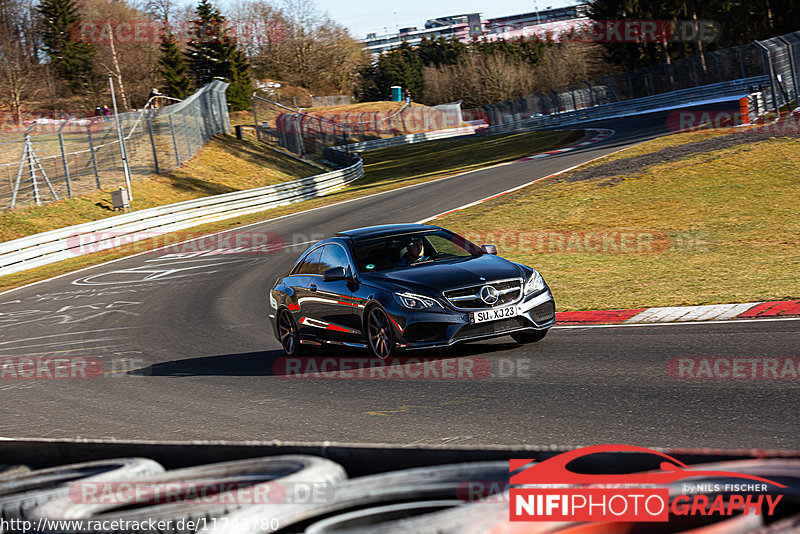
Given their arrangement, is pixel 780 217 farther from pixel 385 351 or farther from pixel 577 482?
pixel 577 482

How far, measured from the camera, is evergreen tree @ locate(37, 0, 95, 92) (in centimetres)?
8244

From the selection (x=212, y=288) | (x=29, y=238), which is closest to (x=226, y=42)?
(x=29, y=238)

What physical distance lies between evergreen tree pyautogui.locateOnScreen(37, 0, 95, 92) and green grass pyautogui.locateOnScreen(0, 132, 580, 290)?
31.5 m

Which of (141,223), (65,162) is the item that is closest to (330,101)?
(65,162)

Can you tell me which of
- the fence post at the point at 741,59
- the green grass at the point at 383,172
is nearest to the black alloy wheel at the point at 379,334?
the green grass at the point at 383,172

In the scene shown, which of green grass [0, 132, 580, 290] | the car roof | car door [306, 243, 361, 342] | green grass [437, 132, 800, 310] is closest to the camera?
car door [306, 243, 361, 342]

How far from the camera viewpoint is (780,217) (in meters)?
20.1

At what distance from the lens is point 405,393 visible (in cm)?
812

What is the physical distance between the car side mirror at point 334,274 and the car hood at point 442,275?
291mm

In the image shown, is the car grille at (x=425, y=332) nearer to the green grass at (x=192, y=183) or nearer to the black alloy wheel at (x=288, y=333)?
the black alloy wheel at (x=288, y=333)

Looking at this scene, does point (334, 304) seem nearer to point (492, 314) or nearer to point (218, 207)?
point (492, 314)

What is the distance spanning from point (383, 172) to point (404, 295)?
145 ft

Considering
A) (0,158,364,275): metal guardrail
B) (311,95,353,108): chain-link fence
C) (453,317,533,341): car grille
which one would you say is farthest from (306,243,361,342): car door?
(311,95,353,108): chain-link fence

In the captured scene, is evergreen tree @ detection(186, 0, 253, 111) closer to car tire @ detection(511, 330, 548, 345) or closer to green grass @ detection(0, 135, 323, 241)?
green grass @ detection(0, 135, 323, 241)
